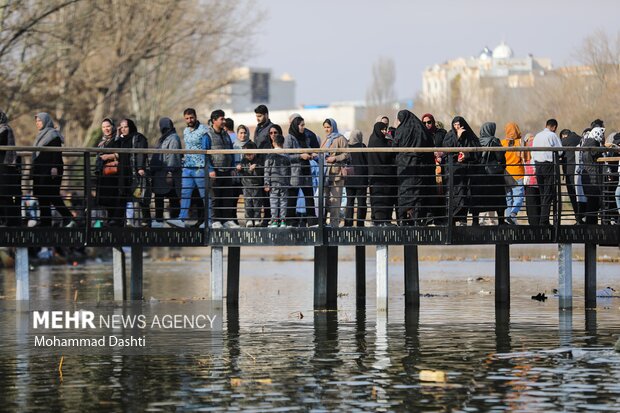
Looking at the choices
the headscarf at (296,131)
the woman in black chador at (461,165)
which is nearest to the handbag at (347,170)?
the headscarf at (296,131)

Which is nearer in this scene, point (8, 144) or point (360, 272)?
point (8, 144)

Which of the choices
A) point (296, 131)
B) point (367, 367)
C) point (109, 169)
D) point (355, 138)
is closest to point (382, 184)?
point (355, 138)

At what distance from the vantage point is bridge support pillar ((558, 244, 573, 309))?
26.0 m

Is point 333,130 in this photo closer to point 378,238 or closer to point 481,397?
point 378,238

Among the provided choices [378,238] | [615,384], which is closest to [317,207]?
[378,238]

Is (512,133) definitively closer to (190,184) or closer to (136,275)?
(190,184)

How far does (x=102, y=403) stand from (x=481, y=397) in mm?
3563

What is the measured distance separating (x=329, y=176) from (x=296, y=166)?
503mm

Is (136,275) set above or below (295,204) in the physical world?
below

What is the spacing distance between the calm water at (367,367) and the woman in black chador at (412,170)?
155 centimetres

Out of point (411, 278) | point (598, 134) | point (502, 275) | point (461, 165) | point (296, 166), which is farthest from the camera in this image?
point (502, 275)

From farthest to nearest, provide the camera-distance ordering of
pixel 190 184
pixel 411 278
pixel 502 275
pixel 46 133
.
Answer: pixel 502 275
pixel 411 278
pixel 46 133
pixel 190 184

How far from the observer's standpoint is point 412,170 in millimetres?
25422

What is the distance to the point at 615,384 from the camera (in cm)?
1736
